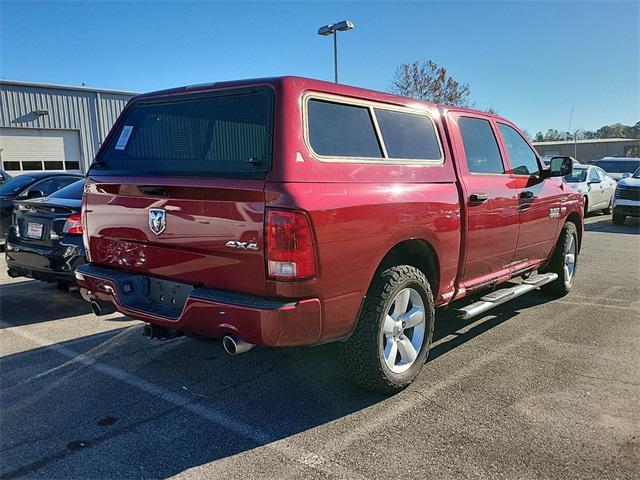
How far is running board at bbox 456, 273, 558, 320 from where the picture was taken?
13.5 ft

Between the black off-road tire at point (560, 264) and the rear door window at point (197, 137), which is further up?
the rear door window at point (197, 137)

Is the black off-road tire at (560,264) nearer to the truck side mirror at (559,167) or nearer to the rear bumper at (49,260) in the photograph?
Result: the truck side mirror at (559,167)

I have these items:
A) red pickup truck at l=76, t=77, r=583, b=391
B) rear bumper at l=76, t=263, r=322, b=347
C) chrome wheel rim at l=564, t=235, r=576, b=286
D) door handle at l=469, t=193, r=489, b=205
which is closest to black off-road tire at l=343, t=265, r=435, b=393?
red pickup truck at l=76, t=77, r=583, b=391

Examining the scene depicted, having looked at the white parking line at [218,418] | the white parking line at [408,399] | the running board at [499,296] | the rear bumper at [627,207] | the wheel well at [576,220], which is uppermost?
the wheel well at [576,220]

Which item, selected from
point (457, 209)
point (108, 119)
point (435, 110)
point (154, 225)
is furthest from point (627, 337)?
point (108, 119)

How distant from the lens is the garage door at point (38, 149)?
927 inches

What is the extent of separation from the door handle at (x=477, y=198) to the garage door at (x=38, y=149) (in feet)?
81.1

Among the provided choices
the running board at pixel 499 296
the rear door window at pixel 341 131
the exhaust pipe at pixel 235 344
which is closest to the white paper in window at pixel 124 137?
the rear door window at pixel 341 131

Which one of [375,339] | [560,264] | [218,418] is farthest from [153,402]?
[560,264]

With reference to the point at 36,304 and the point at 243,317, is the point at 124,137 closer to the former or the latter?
the point at 243,317

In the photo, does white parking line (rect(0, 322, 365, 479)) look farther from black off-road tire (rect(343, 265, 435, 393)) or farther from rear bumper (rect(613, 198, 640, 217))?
rear bumper (rect(613, 198, 640, 217))

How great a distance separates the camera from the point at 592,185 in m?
14.7

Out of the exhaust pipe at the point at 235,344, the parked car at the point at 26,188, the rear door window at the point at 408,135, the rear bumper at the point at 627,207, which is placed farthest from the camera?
the rear bumper at the point at 627,207

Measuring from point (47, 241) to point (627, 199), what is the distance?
1343cm
